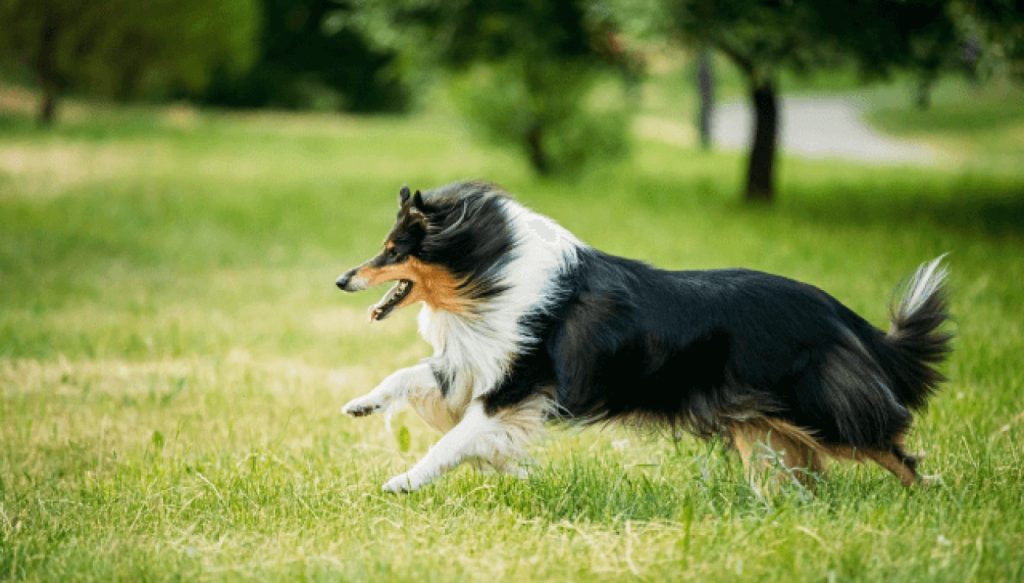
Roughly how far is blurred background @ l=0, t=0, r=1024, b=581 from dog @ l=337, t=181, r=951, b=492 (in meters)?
0.26

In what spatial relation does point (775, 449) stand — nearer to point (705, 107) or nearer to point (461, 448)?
point (461, 448)

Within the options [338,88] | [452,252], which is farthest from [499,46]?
[338,88]

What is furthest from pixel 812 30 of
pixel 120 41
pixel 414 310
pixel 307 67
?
pixel 307 67

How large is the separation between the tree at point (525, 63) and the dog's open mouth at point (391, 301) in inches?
399

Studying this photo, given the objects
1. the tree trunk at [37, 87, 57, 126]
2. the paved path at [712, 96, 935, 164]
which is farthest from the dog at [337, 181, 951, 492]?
the tree trunk at [37, 87, 57, 126]

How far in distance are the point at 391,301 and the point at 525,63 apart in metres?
13.7

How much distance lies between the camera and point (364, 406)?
4.48 meters

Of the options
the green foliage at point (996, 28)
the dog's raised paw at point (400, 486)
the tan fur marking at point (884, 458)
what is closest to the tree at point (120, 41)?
the green foliage at point (996, 28)

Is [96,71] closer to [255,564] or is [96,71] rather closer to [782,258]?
[782,258]

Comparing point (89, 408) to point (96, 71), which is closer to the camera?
point (89, 408)

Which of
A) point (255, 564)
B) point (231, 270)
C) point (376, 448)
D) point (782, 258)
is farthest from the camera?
point (231, 270)

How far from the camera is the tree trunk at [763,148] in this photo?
15.9m

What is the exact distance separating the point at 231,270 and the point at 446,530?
9.29 meters

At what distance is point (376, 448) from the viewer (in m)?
5.39
